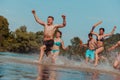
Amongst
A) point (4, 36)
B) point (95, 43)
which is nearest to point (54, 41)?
point (95, 43)

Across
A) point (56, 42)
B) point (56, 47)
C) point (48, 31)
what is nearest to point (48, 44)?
point (48, 31)

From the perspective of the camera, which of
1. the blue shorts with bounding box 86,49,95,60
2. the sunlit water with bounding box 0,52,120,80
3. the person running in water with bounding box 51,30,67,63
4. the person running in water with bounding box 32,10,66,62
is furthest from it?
the blue shorts with bounding box 86,49,95,60

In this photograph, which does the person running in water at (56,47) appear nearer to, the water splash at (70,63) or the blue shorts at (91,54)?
the water splash at (70,63)

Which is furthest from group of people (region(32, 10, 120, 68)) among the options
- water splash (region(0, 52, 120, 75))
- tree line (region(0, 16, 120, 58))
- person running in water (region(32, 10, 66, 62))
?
tree line (region(0, 16, 120, 58))

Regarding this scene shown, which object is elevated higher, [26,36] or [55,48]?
[26,36]

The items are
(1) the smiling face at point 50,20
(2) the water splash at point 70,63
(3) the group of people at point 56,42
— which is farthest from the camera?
(1) the smiling face at point 50,20

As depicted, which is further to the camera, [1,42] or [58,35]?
[1,42]

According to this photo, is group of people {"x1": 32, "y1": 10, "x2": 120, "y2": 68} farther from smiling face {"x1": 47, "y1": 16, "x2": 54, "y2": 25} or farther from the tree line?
the tree line

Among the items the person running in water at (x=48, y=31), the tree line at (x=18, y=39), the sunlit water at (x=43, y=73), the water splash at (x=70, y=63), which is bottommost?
the sunlit water at (x=43, y=73)

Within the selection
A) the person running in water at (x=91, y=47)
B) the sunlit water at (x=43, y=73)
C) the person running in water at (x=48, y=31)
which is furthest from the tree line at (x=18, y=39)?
the sunlit water at (x=43, y=73)

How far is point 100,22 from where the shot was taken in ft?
61.9

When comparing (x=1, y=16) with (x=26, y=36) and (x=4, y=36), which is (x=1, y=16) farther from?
(x=26, y=36)

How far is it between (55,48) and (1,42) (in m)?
52.0

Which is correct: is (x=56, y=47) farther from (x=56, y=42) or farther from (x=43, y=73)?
(x=43, y=73)
